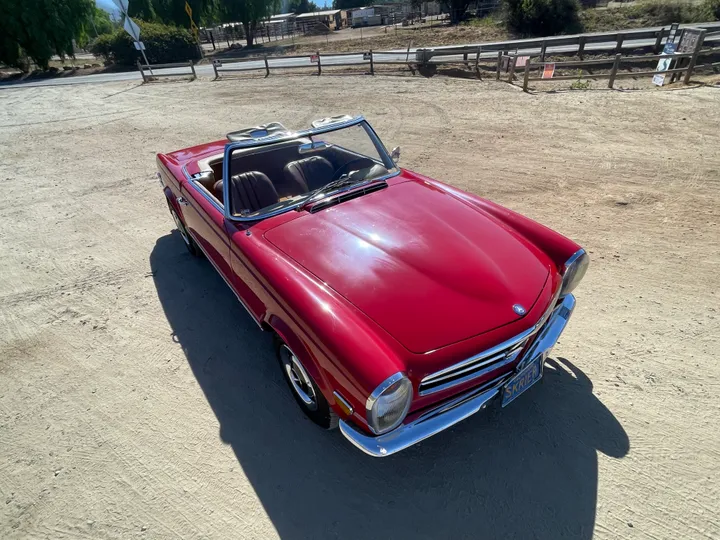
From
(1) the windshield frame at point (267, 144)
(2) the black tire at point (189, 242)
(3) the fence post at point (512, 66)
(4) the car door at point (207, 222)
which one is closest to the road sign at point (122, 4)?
(3) the fence post at point (512, 66)

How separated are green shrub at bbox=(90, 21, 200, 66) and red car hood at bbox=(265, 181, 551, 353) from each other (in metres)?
33.0

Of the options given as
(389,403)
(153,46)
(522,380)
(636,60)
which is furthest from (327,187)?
(153,46)

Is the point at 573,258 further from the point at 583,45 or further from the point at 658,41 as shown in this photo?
the point at 658,41

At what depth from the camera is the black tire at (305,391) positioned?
7.92 feet

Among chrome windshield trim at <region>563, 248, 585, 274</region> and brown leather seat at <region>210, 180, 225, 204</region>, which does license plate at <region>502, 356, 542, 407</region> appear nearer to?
chrome windshield trim at <region>563, 248, 585, 274</region>

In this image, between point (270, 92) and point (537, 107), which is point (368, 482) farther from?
point (270, 92)

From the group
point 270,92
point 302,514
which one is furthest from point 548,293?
point 270,92

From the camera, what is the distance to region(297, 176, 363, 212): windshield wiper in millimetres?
3154

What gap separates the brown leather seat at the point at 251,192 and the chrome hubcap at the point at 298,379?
47.0 inches

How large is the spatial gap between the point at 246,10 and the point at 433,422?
4132cm

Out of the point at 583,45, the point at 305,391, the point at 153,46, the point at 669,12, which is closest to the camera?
the point at 305,391

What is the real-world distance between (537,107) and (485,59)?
7.44 metres

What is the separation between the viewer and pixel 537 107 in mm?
9641

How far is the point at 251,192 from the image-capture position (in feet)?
10.6
